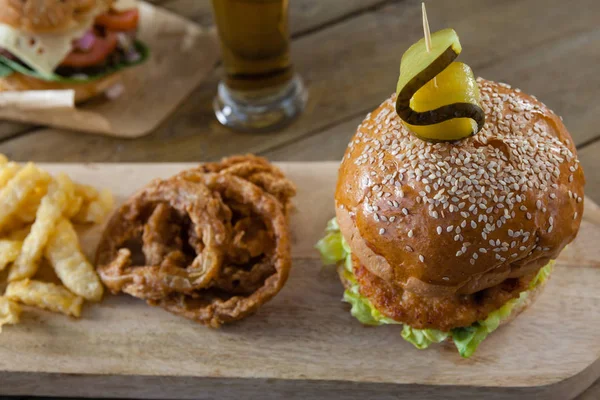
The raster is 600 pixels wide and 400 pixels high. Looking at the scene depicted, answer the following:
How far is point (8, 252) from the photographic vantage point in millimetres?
2545

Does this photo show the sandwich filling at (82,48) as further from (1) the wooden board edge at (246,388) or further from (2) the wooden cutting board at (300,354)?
(1) the wooden board edge at (246,388)

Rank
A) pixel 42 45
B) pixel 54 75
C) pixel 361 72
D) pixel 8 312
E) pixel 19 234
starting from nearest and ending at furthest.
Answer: pixel 8 312, pixel 19 234, pixel 42 45, pixel 54 75, pixel 361 72

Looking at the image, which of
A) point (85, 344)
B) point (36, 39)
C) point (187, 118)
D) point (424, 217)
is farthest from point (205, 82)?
point (424, 217)

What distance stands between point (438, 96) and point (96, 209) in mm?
1581

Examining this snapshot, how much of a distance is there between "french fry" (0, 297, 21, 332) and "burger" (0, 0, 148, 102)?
1470mm

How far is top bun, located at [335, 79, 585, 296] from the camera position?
6.59 ft

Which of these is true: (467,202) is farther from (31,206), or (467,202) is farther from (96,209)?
(31,206)

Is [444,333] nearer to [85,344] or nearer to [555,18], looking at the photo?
[85,344]

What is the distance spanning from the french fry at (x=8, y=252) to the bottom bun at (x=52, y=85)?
129 centimetres

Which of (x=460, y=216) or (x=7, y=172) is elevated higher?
(x=460, y=216)

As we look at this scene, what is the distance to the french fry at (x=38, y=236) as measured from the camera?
99.6 inches

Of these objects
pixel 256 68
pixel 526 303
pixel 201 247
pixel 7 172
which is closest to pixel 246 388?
pixel 201 247

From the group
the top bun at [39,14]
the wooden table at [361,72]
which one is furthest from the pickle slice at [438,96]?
the top bun at [39,14]

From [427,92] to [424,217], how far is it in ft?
1.30
